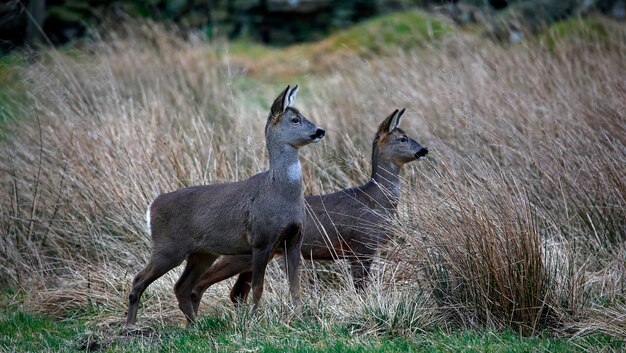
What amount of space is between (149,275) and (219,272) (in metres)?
0.64

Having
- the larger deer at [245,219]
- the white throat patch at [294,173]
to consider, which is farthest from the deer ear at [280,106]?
the white throat patch at [294,173]

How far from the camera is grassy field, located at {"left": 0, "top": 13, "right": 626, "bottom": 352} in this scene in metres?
6.52

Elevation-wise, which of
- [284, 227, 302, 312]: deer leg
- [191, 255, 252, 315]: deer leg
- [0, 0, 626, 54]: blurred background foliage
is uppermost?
[284, 227, 302, 312]: deer leg

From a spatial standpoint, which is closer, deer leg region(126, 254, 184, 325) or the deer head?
deer leg region(126, 254, 184, 325)

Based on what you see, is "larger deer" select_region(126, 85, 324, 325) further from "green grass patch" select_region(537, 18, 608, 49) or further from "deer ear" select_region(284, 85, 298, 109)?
"green grass patch" select_region(537, 18, 608, 49)

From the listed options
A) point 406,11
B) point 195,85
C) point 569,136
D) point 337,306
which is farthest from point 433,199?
point 406,11

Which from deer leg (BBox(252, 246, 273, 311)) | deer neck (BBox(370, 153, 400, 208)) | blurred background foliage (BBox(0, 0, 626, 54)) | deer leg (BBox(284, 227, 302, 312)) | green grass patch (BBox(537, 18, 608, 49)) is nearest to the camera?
deer leg (BBox(252, 246, 273, 311))

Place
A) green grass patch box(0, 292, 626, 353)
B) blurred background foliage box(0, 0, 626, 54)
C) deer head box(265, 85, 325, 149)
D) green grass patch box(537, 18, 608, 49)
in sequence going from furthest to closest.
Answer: blurred background foliage box(0, 0, 626, 54)
green grass patch box(537, 18, 608, 49)
deer head box(265, 85, 325, 149)
green grass patch box(0, 292, 626, 353)

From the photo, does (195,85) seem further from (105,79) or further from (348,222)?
(348,222)

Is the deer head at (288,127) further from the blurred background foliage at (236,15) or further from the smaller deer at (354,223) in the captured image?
the blurred background foliage at (236,15)

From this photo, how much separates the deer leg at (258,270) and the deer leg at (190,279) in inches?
23.1

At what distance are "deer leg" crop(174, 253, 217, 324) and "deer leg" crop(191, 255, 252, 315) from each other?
6 centimetres

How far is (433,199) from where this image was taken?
7.07m

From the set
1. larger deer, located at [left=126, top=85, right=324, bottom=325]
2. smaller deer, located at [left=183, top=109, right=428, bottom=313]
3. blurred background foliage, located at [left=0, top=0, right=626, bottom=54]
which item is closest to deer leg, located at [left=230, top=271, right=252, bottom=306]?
smaller deer, located at [left=183, top=109, right=428, bottom=313]
